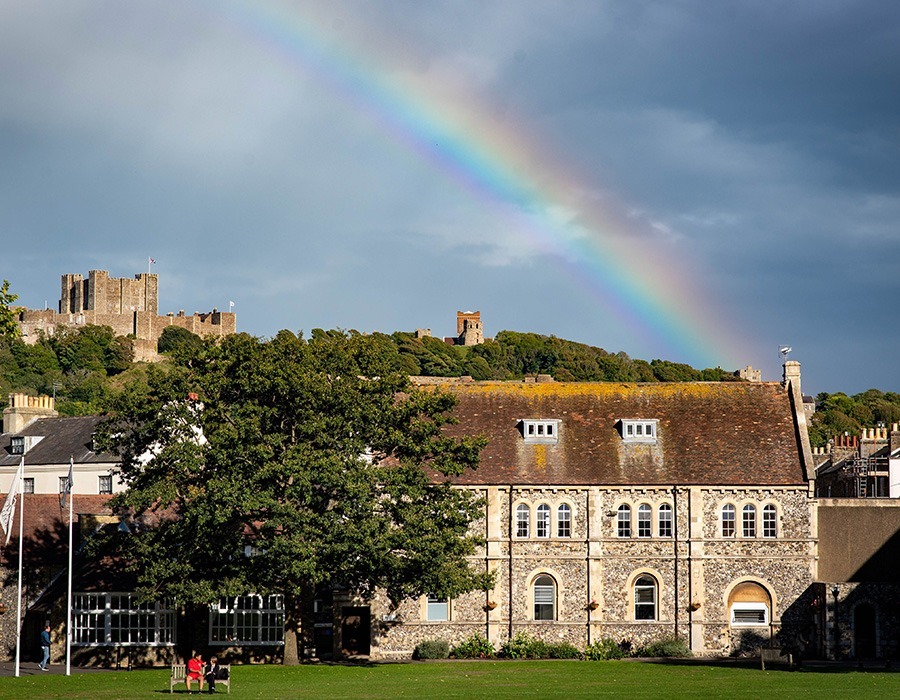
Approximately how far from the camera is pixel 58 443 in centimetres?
8619

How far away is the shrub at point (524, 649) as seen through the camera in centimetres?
5647

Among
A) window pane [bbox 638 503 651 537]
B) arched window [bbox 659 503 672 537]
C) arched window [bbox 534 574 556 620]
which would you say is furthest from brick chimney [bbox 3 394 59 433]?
arched window [bbox 659 503 672 537]

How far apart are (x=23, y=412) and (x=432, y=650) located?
47922 millimetres

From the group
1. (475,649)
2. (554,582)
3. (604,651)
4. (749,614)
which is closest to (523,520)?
(554,582)

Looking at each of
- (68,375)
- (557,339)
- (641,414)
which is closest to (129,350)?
(68,375)

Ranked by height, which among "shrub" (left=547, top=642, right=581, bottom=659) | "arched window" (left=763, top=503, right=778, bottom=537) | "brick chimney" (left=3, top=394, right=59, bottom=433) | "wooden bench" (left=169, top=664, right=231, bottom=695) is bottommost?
"shrub" (left=547, top=642, right=581, bottom=659)

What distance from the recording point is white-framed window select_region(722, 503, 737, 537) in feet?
192

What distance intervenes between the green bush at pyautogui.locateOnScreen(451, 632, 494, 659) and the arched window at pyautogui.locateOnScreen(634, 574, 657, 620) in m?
6.22

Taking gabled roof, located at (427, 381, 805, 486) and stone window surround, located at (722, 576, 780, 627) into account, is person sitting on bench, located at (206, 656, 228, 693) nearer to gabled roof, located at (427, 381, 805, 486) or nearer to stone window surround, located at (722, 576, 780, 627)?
gabled roof, located at (427, 381, 805, 486)

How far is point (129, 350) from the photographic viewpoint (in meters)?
195

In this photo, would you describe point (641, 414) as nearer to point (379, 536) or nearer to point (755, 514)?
point (755, 514)

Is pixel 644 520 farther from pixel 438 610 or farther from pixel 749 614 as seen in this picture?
pixel 438 610

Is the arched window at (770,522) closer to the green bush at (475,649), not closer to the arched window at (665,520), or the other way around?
the arched window at (665,520)

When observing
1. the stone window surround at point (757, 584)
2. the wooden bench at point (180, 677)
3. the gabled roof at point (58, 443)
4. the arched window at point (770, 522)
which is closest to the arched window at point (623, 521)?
the stone window surround at point (757, 584)
